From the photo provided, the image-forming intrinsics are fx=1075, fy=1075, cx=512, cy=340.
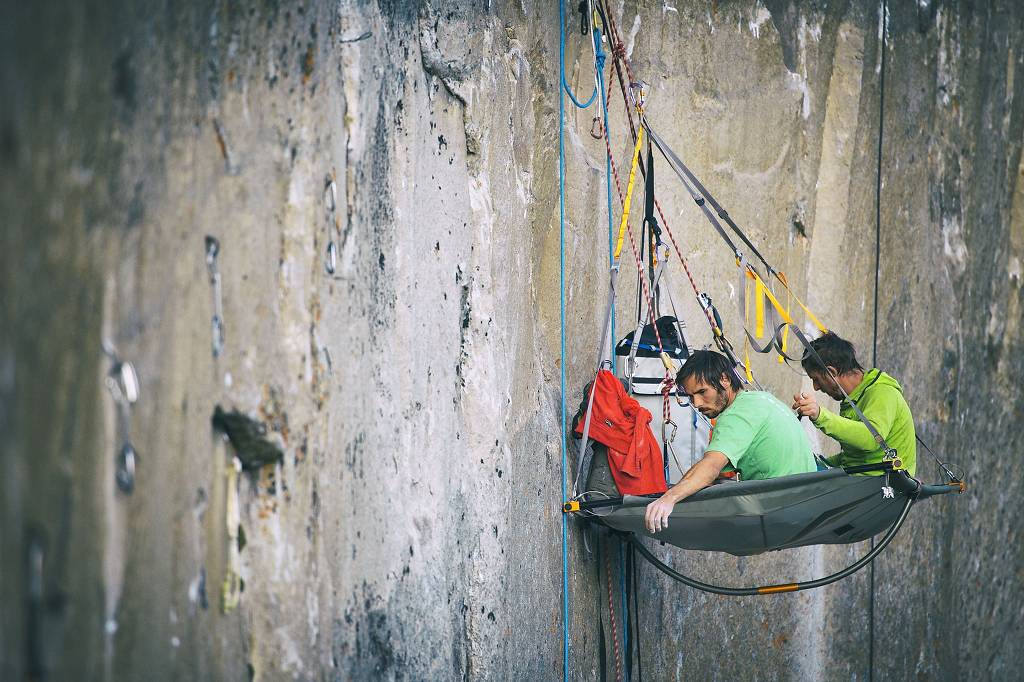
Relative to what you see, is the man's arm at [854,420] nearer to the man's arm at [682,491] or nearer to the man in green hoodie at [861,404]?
the man in green hoodie at [861,404]

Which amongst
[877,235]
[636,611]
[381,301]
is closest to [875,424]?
[636,611]

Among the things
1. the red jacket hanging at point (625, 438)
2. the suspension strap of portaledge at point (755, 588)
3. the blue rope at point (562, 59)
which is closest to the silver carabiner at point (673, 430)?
the red jacket hanging at point (625, 438)

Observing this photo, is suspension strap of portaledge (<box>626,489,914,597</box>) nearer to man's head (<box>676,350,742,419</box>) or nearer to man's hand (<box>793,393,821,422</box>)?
man's hand (<box>793,393,821,422</box>)

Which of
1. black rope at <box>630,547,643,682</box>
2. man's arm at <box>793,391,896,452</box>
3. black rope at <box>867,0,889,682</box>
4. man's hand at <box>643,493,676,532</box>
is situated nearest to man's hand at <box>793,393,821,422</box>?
man's arm at <box>793,391,896,452</box>

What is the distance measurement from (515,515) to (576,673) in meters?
0.67

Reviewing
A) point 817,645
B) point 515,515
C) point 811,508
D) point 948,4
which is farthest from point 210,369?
point 948,4

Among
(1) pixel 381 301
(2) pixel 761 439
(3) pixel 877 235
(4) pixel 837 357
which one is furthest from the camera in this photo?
(3) pixel 877 235

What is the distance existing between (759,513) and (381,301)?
1331 millimetres

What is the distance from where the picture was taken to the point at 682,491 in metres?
2.86

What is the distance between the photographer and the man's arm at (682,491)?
2857 millimetres

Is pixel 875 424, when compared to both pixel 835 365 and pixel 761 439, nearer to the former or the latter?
pixel 835 365

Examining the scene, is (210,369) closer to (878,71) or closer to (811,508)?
(811,508)

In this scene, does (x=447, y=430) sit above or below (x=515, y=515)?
above

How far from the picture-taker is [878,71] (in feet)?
15.9
